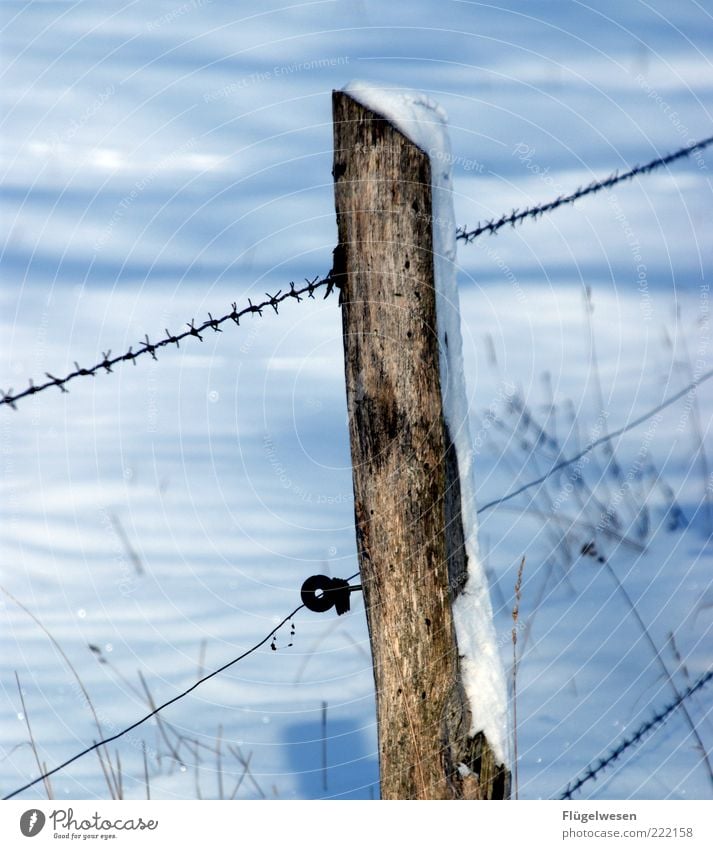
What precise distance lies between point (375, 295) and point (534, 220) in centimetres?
120

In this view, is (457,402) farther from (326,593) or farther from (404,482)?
(326,593)

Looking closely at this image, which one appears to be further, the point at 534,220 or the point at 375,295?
the point at 534,220

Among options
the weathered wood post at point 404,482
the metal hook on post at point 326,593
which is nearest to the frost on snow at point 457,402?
the weathered wood post at point 404,482

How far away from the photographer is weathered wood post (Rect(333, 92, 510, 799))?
118 inches

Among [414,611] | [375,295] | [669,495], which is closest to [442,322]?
[375,295]

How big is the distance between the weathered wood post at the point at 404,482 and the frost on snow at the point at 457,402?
0.10 ft

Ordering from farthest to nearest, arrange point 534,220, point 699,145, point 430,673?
point 699,145 < point 534,220 < point 430,673

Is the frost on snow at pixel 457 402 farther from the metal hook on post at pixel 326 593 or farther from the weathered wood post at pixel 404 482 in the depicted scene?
the metal hook on post at pixel 326 593

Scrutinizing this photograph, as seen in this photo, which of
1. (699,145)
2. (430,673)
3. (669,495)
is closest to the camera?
(430,673)

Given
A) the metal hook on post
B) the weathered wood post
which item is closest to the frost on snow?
the weathered wood post

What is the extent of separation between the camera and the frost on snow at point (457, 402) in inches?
120
